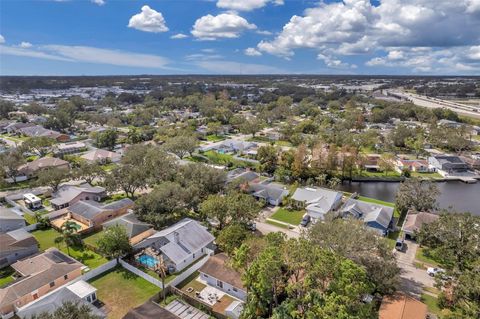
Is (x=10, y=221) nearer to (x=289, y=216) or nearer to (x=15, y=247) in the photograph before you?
(x=15, y=247)

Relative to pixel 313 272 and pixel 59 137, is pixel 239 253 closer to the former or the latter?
pixel 313 272

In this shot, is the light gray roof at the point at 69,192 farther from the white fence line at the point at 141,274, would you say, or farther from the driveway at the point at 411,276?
the driveway at the point at 411,276

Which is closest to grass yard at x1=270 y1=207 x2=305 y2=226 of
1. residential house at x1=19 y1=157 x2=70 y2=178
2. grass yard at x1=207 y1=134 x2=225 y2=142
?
residential house at x1=19 y1=157 x2=70 y2=178

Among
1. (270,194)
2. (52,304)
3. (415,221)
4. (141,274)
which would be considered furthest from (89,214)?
(415,221)

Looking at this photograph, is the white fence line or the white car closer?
the white fence line

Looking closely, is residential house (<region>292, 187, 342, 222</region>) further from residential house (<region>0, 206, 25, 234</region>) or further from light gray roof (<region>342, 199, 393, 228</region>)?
residential house (<region>0, 206, 25, 234</region>)
